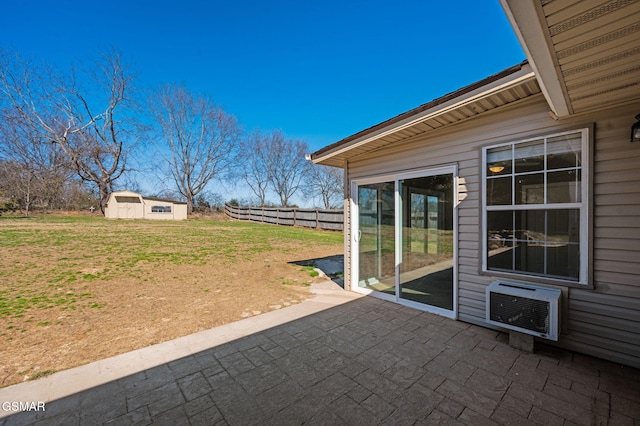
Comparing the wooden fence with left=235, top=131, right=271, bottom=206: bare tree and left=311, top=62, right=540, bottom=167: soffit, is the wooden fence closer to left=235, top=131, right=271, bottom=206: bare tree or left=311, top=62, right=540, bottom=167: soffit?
left=235, top=131, right=271, bottom=206: bare tree

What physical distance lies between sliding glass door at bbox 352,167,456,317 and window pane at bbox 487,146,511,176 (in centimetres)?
40

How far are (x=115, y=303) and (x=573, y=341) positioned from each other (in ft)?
18.1

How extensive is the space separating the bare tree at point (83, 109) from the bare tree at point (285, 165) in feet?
40.9

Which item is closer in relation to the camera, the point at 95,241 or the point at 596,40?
the point at 596,40

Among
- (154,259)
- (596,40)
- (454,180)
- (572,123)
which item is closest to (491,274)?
(454,180)

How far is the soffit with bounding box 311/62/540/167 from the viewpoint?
230 cm

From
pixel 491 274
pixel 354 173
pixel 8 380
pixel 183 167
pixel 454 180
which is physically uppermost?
pixel 183 167

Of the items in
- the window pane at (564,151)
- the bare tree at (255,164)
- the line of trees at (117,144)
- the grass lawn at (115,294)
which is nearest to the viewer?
the window pane at (564,151)

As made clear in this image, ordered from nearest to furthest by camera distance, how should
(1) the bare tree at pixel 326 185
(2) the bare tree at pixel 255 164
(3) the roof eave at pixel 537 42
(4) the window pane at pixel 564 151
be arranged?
(3) the roof eave at pixel 537 42 < (4) the window pane at pixel 564 151 < (1) the bare tree at pixel 326 185 < (2) the bare tree at pixel 255 164

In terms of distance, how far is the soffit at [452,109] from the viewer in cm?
230

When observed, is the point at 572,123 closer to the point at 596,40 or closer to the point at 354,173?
the point at 596,40

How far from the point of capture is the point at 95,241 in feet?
27.1

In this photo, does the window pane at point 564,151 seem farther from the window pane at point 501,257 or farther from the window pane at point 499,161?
the window pane at point 501,257

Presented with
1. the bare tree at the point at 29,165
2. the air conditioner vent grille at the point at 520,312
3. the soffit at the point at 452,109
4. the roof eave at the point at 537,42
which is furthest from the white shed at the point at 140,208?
the roof eave at the point at 537,42
